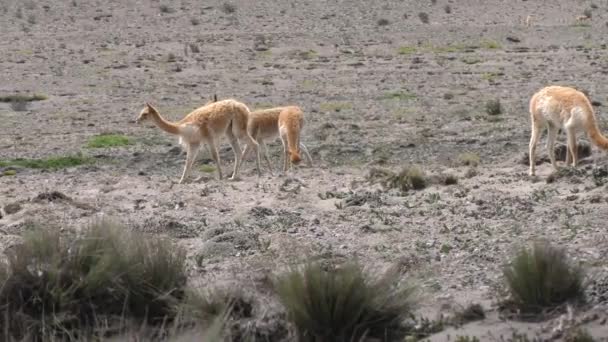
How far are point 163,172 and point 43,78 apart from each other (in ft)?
48.0

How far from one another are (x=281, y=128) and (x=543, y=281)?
9446 millimetres

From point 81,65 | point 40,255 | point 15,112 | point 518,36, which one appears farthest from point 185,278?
point 518,36

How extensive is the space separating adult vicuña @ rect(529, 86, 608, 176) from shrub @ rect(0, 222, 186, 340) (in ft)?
22.4

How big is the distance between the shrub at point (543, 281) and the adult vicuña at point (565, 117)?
5.91m

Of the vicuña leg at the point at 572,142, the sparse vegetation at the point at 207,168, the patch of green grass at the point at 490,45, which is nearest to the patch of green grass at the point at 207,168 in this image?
the sparse vegetation at the point at 207,168

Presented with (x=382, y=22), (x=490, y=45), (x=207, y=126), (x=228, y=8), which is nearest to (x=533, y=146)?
(x=207, y=126)

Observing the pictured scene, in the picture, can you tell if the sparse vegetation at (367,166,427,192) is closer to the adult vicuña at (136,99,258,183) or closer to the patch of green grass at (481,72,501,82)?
the adult vicuña at (136,99,258,183)

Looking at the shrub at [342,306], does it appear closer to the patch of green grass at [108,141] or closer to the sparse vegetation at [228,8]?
the patch of green grass at [108,141]

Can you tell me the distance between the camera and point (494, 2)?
5022 cm

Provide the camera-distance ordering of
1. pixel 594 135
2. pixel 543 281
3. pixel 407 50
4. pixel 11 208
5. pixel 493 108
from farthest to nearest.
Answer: pixel 407 50
pixel 493 108
pixel 594 135
pixel 11 208
pixel 543 281

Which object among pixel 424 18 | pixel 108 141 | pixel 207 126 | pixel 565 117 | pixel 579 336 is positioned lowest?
pixel 424 18

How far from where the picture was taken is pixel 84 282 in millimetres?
8758

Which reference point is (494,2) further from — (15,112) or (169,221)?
(169,221)

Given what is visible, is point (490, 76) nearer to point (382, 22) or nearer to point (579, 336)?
point (382, 22)
